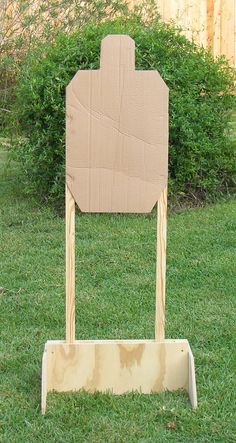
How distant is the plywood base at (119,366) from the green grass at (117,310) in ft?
0.23

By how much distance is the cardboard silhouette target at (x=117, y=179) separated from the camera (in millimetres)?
3512

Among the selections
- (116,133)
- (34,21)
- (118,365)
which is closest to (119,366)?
(118,365)

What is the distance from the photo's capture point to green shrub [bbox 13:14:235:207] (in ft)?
21.9

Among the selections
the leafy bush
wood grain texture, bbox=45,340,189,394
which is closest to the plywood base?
wood grain texture, bbox=45,340,189,394

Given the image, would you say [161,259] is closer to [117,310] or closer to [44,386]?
[44,386]

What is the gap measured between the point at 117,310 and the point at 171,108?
2.56 m

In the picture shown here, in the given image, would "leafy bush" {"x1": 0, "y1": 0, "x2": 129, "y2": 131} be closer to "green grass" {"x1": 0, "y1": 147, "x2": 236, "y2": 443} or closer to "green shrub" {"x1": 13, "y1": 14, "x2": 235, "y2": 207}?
"green shrub" {"x1": 13, "y1": 14, "x2": 235, "y2": 207}

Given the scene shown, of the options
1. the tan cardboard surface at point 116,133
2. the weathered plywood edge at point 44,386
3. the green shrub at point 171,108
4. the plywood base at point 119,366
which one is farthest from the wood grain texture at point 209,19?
the weathered plywood edge at point 44,386

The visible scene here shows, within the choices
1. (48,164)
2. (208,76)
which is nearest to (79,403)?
(48,164)

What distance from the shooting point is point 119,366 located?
3688 mm

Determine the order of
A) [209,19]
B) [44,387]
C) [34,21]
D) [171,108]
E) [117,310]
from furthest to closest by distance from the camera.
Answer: [209,19]
[34,21]
[171,108]
[117,310]
[44,387]

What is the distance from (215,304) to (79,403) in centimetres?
136

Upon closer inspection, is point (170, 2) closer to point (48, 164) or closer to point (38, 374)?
point (48, 164)

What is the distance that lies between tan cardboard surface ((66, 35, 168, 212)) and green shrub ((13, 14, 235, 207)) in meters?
3.05
